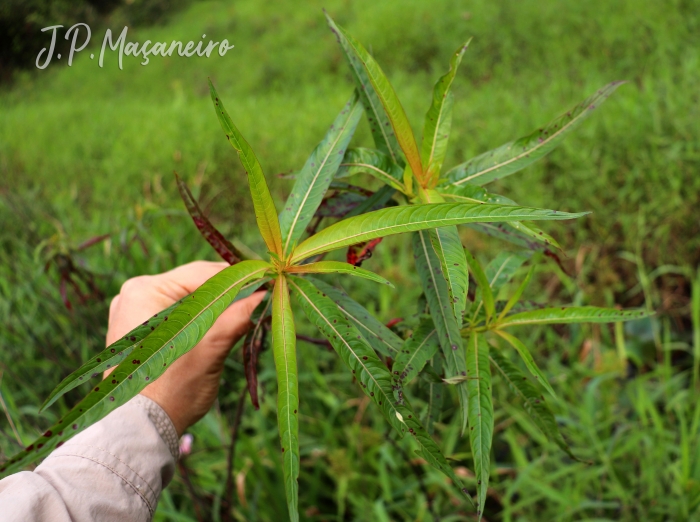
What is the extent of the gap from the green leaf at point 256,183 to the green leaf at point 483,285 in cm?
21

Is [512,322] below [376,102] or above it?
below

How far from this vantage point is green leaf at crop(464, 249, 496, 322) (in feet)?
1.88

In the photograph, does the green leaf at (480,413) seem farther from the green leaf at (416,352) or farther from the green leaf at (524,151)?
the green leaf at (524,151)

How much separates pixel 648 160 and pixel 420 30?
9.97ft

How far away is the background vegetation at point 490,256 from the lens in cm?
139

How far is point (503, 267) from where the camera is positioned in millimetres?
705

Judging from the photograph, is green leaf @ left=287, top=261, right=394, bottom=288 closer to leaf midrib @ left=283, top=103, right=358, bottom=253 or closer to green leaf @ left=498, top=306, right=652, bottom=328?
leaf midrib @ left=283, top=103, right=358, bottom=253

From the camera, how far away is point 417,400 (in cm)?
152

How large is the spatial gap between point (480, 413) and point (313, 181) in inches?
11.8

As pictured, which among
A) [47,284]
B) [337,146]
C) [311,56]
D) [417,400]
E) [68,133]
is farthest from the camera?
[311,56]

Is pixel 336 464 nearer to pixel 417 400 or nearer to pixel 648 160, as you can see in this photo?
pixel 417 400

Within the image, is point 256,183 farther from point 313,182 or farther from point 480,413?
point 480,413

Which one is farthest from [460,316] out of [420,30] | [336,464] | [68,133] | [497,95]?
[68,133]

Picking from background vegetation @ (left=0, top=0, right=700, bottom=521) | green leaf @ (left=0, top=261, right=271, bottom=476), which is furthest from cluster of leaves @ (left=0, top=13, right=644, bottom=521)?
background vegetation @ (left=0, top=0, right=700, bottom=521)
